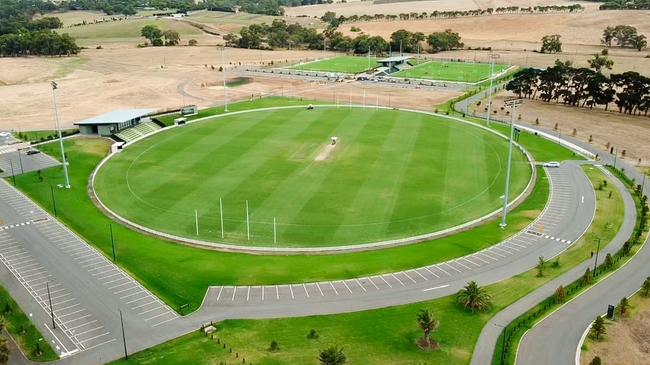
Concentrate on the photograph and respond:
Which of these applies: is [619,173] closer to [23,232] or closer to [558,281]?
[558,281]

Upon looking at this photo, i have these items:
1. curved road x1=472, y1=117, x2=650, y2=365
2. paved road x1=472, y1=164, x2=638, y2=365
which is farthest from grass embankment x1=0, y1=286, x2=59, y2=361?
curved road x1=472, y1=117, x2=650, y2=365

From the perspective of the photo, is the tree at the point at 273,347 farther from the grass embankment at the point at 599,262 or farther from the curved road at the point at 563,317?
the grass embankment at the point at 599,262

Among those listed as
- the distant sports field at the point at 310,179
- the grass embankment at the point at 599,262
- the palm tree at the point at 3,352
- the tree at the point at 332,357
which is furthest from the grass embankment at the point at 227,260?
the tree at the point at 332,357

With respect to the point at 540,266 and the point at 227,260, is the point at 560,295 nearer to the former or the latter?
the point at 540,266

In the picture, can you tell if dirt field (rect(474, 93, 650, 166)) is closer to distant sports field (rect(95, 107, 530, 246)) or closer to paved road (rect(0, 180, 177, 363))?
distant sports field (rect(95, 107, 530, 246))

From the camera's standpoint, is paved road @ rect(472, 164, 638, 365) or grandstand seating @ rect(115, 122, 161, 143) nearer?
paved road @ rect(472, 164, 638, 365)
